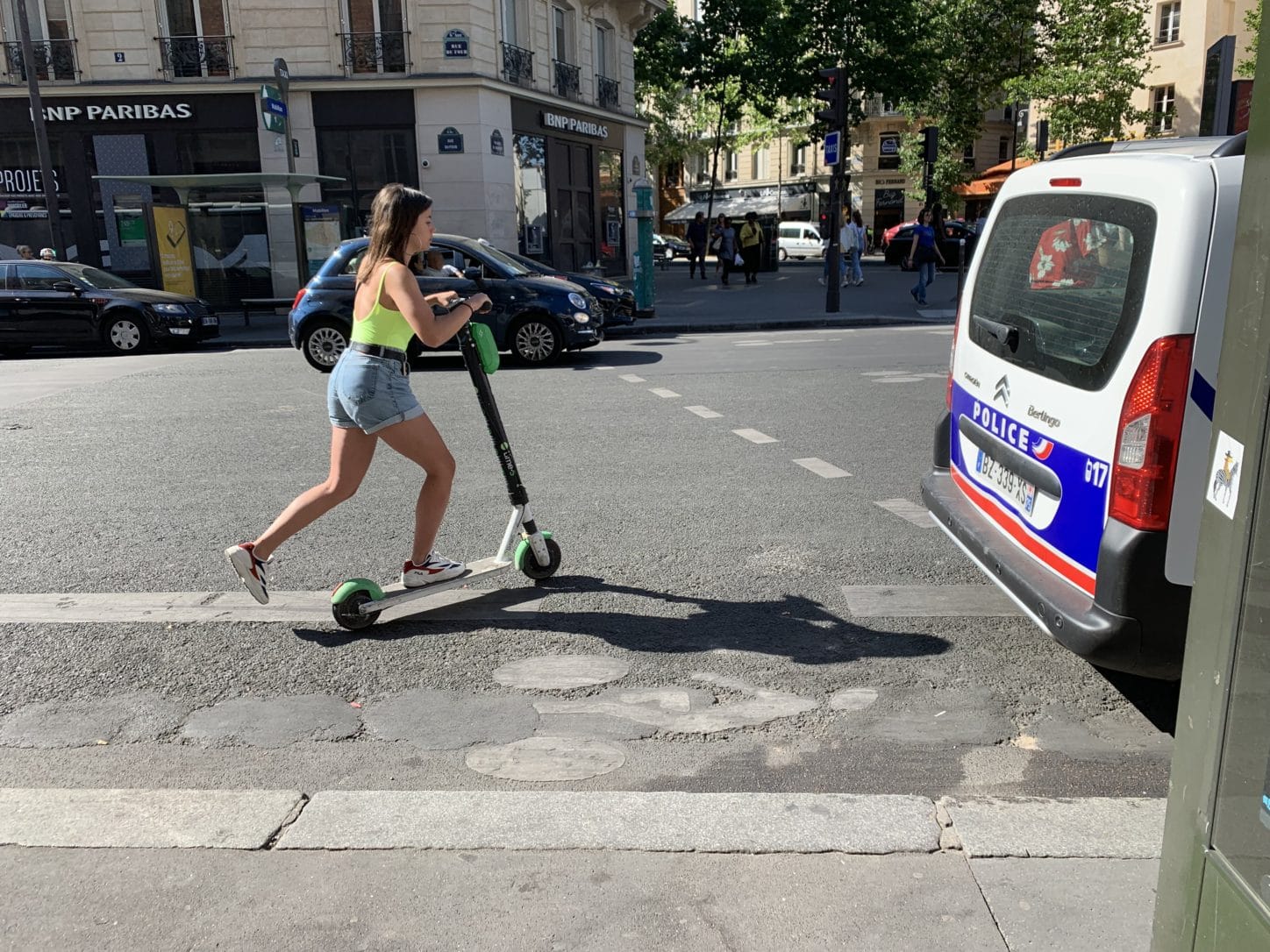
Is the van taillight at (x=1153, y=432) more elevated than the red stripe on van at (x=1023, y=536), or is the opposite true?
the van taillight at (x=1153, y=432)

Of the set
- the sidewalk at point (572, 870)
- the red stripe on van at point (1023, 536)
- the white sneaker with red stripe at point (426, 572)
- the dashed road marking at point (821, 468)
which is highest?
the red stripe on van at point (1023, 536)

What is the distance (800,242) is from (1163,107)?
1522 centimetres

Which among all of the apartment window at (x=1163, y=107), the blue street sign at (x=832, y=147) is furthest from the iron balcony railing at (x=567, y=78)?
the apartment window at (x=1163, y=107)

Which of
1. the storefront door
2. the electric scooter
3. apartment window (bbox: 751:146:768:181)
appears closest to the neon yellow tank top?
the electric scooter

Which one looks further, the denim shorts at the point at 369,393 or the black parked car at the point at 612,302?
the black parked car at the point at 612,302

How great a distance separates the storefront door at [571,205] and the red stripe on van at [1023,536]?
23715mm

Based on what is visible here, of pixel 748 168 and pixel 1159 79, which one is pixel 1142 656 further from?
pixel 748 168

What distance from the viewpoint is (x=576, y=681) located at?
153 inches

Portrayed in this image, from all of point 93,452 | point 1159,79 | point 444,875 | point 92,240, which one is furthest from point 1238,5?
point 444,875

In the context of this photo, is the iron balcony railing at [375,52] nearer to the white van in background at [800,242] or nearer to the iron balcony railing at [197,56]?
the iron balcony railing at [197,56]

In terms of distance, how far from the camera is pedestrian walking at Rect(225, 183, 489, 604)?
4074mm

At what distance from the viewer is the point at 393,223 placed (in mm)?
4082

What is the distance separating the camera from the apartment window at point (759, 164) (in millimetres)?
60781

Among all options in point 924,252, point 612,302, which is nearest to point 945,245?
point 924,252
